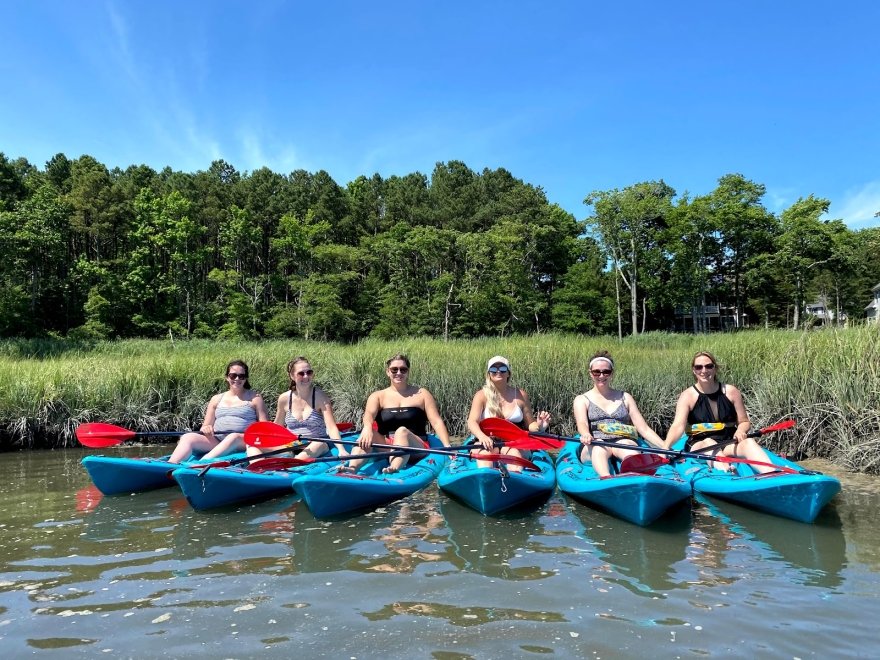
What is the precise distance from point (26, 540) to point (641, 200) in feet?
122

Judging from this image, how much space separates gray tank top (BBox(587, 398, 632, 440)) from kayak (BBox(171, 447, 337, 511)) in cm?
257

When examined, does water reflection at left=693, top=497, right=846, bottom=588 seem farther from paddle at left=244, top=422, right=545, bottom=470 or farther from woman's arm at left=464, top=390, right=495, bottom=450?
woman's arm at left=464, top=390, right=495, bottom=450

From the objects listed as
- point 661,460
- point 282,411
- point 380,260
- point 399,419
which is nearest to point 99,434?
point 282,411

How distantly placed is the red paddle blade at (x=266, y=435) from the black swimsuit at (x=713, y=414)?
377cm

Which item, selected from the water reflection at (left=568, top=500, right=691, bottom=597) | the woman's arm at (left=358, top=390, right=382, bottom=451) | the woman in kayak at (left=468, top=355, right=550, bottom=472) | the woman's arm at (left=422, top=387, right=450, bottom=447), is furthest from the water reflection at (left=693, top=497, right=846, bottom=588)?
the woman's arm at (left=358, top=390, right=382, bottom=451)

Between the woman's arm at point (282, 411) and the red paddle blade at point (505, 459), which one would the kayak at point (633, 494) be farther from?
the woman's arm at point (282, 411)

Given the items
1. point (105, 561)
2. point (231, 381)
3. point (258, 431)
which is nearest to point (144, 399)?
point (231, 381)

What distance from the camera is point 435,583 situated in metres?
3.65

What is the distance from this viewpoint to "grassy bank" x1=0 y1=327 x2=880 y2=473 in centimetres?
732

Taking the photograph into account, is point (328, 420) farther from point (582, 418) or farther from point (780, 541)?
point (780, 541)

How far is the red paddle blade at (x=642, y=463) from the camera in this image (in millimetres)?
5113

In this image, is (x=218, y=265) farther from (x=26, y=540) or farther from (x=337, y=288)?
(x=26, y=540)

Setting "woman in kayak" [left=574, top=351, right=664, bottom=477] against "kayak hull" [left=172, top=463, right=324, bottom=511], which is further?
"woman in kayak" [left=574, top=351, right=664, bottom=477]

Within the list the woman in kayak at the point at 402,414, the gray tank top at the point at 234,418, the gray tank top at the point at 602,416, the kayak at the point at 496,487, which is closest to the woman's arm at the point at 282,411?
the gray tank top at the point at 234,418
